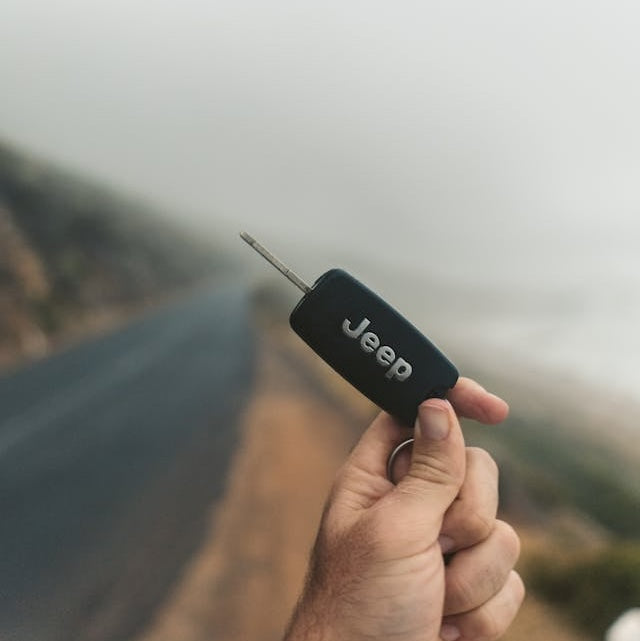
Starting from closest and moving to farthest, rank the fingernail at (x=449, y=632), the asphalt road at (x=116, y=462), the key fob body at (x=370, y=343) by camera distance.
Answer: the key fob body at (x=370, y=343) < the fingernail at (x=449, y=632) < the asphalt road at (x=116, y=462)

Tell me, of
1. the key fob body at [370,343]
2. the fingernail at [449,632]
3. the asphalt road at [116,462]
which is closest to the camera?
the key fob body at [370,343]

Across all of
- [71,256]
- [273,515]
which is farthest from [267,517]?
[71,256]

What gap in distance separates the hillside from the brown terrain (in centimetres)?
19

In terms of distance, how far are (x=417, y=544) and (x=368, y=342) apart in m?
0.15

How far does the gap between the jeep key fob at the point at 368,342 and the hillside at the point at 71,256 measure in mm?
419

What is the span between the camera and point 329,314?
0.40m

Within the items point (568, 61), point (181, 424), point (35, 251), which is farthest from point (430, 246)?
point (35, 251)

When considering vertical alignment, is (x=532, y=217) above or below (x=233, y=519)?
above

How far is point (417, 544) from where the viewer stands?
0.42m

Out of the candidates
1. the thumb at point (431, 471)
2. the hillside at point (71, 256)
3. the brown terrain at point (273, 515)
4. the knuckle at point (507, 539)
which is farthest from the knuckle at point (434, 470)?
the hillside at point (71, 256)

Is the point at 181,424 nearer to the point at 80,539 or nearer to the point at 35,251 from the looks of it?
the point at 80,539

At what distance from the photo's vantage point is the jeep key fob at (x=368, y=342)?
0.40m

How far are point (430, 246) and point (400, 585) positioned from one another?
65cm

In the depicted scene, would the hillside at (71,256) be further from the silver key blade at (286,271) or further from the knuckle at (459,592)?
the knuckle at (459,592)
